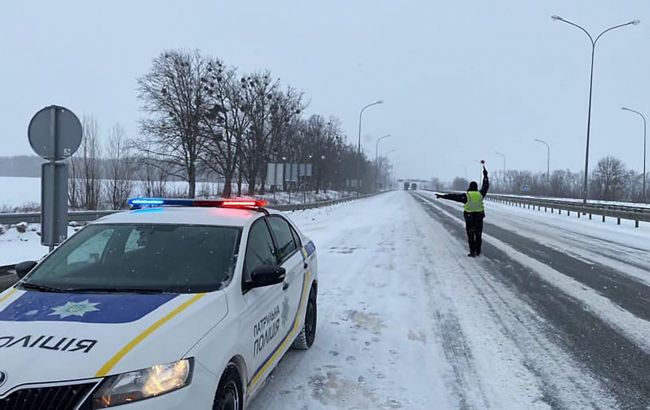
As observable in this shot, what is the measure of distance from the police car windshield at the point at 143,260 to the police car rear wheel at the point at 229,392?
60cm

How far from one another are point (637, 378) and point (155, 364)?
14.2 ft

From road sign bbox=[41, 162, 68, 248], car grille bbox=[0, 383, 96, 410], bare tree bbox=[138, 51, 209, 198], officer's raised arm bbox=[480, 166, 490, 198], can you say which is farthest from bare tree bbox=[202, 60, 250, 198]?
car grille bbox=[0, 383, 96, 410]

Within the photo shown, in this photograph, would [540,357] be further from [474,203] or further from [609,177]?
[609,177]

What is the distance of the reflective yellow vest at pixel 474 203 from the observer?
13.6 meters

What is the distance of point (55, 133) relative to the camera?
679 centimetres

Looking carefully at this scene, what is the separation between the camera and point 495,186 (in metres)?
152

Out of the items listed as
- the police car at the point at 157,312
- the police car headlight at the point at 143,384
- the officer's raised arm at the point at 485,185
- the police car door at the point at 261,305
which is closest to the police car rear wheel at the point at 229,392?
the police car at the point at 157,312

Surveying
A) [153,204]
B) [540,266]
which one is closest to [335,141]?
[540,266]

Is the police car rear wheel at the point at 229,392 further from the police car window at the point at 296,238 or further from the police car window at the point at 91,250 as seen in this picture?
the police car window at the point at 296,238

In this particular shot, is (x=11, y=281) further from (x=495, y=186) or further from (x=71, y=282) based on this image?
(x=495, y=186)

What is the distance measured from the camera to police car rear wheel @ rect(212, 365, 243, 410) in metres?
3.06

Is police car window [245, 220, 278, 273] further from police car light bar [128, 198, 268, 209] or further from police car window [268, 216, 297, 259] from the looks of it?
police car light bar [128, 198, 268, 209]

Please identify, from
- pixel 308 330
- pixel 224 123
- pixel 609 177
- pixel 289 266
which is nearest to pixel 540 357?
pixel 308 330

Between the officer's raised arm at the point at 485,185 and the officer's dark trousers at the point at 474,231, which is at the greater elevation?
the officer's raised arm at the point at 485,185
